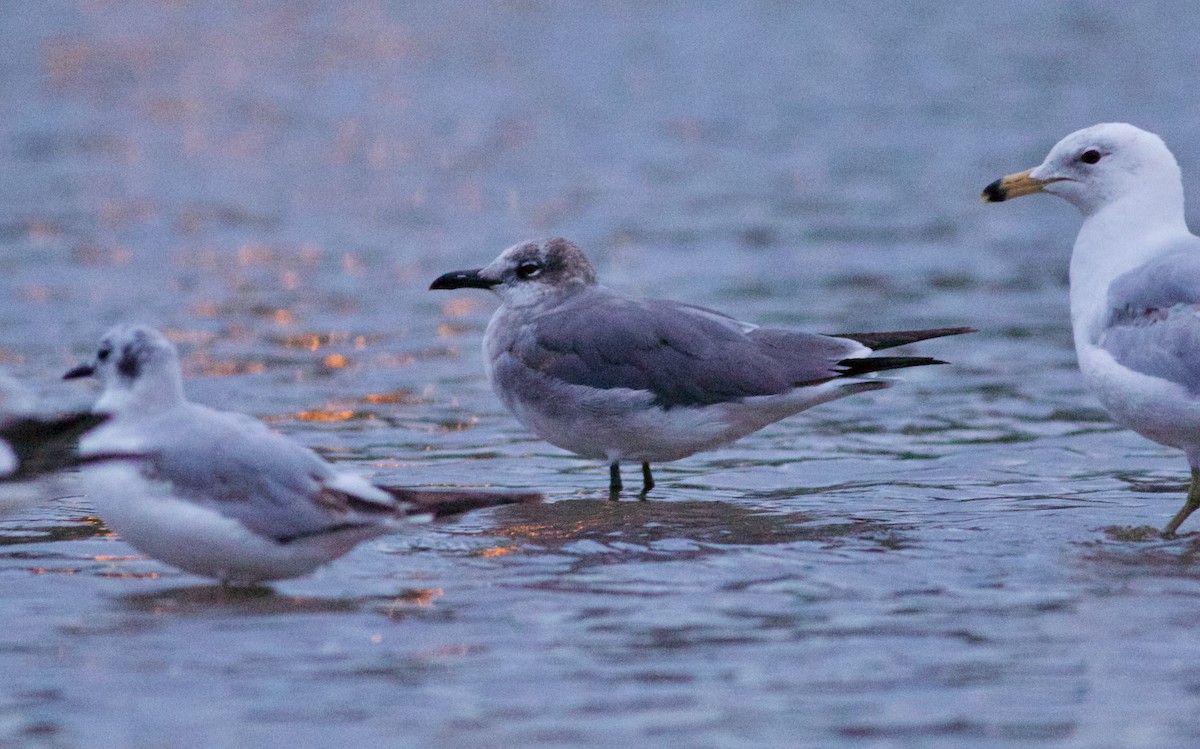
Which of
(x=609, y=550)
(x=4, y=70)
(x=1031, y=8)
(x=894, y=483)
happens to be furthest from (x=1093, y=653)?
(x=1031, y=8)

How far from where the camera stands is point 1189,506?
23.7ft

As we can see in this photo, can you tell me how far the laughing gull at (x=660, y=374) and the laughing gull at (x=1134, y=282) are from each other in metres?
0.72

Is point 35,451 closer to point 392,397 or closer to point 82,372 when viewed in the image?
point 82,372

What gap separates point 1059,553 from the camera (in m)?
6.80

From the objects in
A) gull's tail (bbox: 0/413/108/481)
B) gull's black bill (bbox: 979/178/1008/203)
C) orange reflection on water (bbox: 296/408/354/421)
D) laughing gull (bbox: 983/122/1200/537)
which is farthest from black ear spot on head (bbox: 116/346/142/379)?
gull's black bill (bbox: 979/178/1008/203)

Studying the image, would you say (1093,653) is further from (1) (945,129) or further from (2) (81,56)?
(2) (81,56)

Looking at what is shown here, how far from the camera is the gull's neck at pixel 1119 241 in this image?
7.34 metres

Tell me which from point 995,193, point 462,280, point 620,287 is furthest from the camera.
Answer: point 620,287

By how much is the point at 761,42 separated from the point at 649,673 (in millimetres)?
19460

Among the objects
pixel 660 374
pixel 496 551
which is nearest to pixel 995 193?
pixel 660 374

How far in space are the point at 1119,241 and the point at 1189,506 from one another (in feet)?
3.63

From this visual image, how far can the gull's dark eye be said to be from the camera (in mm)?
8562

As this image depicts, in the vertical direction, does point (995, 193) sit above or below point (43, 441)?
above

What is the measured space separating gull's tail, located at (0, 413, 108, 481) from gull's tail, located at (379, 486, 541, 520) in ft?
3.51
